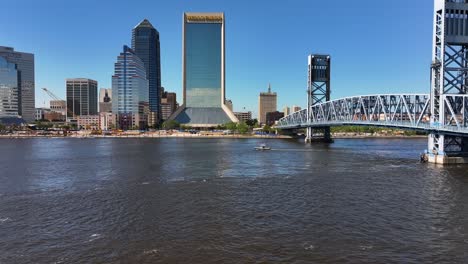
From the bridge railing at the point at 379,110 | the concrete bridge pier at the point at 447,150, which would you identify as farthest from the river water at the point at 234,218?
the bridge railing at the point at 379,110

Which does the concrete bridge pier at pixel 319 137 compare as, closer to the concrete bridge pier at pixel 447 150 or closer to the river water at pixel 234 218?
the concrete bridge pier at pixel 447 150

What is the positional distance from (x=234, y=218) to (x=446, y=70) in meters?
58.1

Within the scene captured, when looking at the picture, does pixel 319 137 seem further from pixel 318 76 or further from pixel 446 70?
pixel 446 70

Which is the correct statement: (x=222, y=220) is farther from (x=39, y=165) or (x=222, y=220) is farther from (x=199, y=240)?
(x=39, y=165)

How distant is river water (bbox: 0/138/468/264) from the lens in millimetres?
23656

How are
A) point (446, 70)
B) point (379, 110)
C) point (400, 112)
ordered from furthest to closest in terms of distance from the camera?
point (379, 110), point (400, 112), point (446, 70)

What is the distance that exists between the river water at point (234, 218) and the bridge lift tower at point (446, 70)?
47.7 feet

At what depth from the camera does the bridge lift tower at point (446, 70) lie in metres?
67.2

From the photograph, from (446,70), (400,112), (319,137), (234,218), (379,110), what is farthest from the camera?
(319,137)

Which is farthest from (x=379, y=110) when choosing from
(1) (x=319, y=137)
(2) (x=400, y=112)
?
(1) (x=319, y=137)

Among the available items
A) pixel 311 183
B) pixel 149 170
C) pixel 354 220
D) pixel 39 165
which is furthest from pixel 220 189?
pixel 39 165

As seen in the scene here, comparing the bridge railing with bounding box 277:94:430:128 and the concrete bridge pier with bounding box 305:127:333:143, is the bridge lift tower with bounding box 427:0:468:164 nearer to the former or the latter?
the bridge railing with bounding box 277:94:430:128

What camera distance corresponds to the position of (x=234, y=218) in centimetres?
3173

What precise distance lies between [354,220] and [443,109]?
4694 cm
